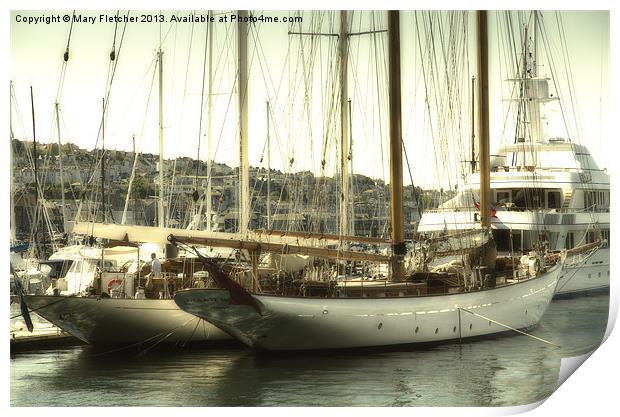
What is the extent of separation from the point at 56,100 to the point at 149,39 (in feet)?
3.37

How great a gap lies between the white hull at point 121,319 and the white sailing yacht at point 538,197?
300 cm

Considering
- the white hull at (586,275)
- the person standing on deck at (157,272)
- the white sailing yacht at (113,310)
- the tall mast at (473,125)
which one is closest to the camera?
the white hull at (586,275)

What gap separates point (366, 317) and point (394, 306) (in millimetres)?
350

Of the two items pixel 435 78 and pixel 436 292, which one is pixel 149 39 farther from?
pixel 436 292

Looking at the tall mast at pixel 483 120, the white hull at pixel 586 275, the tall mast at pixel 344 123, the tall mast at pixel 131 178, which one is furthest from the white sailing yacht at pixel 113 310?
the white hull at pixel 586 275

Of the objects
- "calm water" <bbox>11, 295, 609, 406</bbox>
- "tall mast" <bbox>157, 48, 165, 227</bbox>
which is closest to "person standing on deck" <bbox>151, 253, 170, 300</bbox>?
"tall mast" <bbox>157, 48, 165, 227</bbox>

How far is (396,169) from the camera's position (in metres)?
13.4

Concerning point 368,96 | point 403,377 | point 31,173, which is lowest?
point 403,377

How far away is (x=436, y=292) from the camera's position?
540 inches

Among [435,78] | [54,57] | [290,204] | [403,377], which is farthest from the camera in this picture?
[290,204]

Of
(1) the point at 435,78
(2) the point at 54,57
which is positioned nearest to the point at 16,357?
(2) the point at 54,57

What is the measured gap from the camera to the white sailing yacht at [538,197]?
1207 cm

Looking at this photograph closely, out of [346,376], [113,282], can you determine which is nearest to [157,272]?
[113,282]

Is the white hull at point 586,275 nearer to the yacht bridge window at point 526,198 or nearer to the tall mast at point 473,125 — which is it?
the yacht bridge window at point 526,198
